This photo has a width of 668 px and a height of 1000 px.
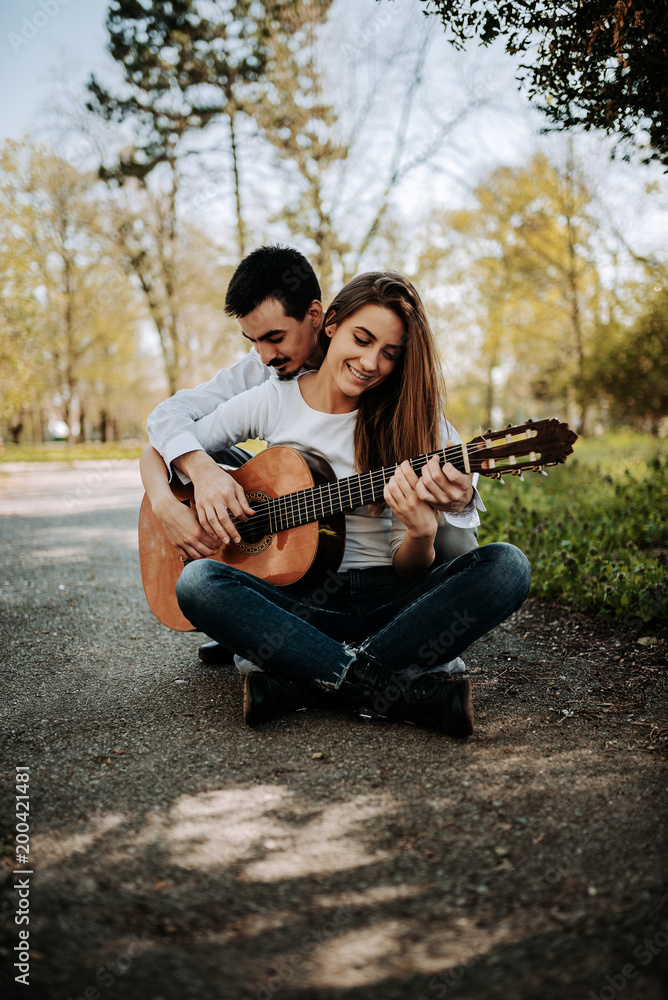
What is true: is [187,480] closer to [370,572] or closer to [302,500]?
[302,500]

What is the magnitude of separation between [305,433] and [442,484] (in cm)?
76

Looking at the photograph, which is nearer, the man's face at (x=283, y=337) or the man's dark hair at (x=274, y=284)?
the man's face at (x=283, y=337)

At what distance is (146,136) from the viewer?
15.3m

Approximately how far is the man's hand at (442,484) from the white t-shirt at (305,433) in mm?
388

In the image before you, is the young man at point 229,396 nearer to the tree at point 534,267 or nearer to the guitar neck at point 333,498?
the guitar neck at point 333,498

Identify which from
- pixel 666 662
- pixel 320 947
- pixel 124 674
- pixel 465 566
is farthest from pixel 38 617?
pixel 666 662

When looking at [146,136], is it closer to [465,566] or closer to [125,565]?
[125,565]

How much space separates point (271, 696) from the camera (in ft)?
7.63

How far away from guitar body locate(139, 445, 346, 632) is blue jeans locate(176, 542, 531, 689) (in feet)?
0.64

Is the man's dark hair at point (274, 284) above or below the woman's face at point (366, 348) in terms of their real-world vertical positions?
above

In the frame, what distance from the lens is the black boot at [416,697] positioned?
218cm
